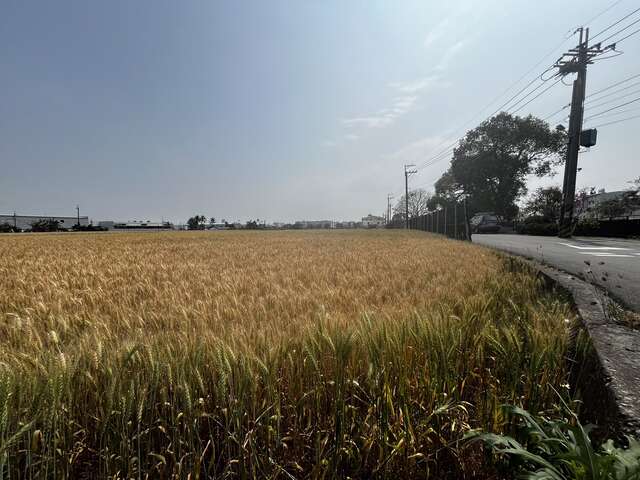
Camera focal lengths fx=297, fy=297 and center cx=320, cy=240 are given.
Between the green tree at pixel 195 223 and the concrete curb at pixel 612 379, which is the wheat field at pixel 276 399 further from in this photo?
the green tree at pixel 195 223

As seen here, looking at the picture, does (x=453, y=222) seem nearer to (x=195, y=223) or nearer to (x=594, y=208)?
(x=594, y=208)

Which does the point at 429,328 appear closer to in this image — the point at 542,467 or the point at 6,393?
the point at 542,467

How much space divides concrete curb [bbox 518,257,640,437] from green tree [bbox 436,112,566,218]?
43.2 metres

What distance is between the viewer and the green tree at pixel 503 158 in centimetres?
3938

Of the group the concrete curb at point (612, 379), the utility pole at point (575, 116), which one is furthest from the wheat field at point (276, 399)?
the utility pole at point (575, 116)

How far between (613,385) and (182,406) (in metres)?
1.56

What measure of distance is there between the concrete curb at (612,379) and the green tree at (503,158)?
43249 mm

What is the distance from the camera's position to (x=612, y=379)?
1.10m

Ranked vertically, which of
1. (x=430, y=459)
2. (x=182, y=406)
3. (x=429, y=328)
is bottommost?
(x=430, y=459)

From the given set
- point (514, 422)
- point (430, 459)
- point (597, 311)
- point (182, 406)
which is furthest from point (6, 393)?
point (597, 311)

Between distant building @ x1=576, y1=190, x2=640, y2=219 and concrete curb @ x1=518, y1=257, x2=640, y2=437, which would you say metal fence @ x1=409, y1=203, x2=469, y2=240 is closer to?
concrete curb @ x1=518, y1=257, x2=640, y2=437

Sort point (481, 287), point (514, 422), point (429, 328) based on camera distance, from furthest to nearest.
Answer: point (481, 287) → point (429, 328) → point (514, 422)

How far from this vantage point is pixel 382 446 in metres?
1.03

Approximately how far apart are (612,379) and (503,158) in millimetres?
47353
